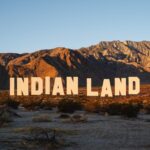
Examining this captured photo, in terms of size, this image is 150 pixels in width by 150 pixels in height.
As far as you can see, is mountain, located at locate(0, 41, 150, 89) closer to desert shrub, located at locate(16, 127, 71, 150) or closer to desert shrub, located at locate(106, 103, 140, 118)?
desert shrub, located at locate(106, 103, 140, 118)

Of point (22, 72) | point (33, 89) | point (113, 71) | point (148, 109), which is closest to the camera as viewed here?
point (148, 109)

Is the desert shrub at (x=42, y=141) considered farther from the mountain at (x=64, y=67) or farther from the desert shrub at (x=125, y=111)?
the mountain at (x=64, y=67)

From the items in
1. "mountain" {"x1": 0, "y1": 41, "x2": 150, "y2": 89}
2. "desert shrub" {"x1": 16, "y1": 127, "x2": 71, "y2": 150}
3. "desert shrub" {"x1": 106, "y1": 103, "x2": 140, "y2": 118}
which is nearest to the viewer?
"desert shrub" {"x1": 16, "y1": 127, "x2": 71, "y2": 150}

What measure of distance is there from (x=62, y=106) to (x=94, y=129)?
18.6 m

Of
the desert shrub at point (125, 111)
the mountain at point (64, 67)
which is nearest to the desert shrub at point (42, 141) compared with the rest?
the desert shrub at point (125, 111)

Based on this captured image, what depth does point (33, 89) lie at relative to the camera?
105812 millimetres

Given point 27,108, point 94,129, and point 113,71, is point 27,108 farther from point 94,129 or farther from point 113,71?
point 113,71

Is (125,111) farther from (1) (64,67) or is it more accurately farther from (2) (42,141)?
(1) (64,67)

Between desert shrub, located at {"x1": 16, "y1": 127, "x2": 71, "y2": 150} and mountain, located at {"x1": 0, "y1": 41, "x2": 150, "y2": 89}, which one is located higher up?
mountain, located at {"x1": 0, "y1": 41, "x2": 150, "y2": 89}

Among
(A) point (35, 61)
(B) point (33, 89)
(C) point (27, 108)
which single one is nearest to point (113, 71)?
(A) point (35, 61)

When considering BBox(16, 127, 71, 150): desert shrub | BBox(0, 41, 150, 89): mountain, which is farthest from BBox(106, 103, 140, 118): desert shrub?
BBox(0, 41, 150, 89): mountain

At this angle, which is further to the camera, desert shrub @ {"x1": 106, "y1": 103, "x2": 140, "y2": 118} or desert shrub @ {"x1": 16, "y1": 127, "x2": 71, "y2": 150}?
desert shrub @ {"x1": 106, "y1": 103, "x2": 140, "y2": 118}

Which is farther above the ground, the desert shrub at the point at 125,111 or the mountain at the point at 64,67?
the mountain at the point at 64,67

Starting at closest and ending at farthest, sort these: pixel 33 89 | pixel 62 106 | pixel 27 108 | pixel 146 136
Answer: pixel 146 136 → pixel 62 106 → pixel 27 108 → pixel 33 89
